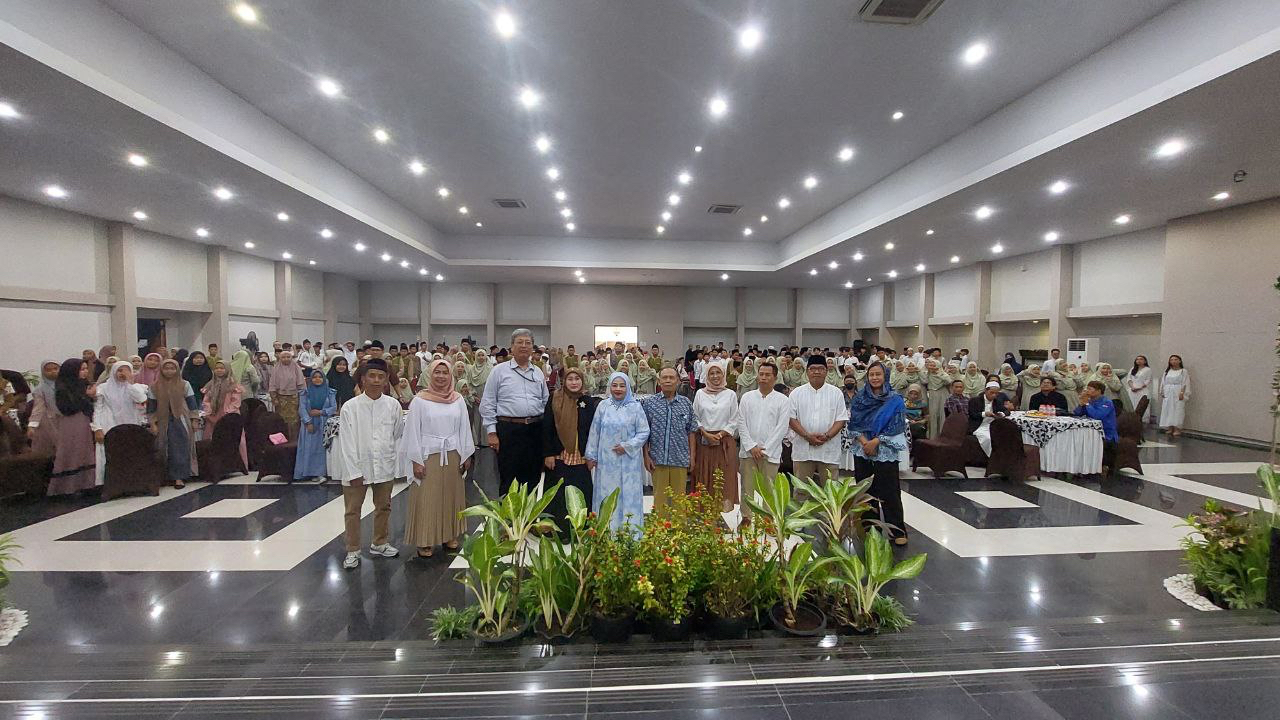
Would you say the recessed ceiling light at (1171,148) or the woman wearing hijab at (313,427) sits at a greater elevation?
the recessed ceiling light at (1171,148)

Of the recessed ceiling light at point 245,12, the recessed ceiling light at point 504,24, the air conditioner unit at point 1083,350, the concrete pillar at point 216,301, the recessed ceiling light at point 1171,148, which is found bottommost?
the air conditioner unit at point 1083,350

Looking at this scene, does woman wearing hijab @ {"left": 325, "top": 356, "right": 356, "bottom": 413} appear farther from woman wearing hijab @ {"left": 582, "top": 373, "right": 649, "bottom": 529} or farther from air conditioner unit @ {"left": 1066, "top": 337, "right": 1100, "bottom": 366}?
air conditioner unit @ {"left": 1066, "top": 337, "right": 1100, "bottom": 366}

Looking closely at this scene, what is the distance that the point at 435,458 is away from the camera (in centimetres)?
395

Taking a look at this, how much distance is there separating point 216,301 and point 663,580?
49.1 feet

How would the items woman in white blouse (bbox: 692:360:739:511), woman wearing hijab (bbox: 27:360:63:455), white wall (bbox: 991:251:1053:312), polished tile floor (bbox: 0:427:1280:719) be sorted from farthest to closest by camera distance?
Answer: white wall (bbox: 991:251:1053:312) → woman wearing hijab (bbox: 27:360:63:455) → woman in white blouse (bbox: 692:360:739:511) → polished tile floor (bbox: 0:427:1280:719)

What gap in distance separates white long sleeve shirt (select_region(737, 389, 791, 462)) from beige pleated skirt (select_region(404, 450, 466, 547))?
2.43m

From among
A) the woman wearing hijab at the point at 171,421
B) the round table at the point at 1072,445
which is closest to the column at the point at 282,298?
the woman wearing hijab at the point at 171,421

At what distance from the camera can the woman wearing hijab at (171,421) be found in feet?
19.6

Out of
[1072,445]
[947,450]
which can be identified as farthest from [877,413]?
[1072,445]

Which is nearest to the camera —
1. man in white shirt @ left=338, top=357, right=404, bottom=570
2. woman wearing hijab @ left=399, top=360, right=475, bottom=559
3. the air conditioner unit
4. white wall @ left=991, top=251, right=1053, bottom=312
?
man in white shirt @ left=338, top=357, right=404, bottom=570

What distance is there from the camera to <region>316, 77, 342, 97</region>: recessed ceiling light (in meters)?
6.17

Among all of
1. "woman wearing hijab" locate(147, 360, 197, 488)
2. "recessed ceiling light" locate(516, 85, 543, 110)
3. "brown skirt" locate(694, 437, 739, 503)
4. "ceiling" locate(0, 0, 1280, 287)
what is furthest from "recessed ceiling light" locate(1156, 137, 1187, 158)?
"woman wearing hijab" locate(147, 360, 197, 488)

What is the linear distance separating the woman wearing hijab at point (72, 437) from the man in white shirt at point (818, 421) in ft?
24.4

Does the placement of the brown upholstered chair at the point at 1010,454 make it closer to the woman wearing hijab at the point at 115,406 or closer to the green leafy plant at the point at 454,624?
the green leafy plant at the point at 454,624
